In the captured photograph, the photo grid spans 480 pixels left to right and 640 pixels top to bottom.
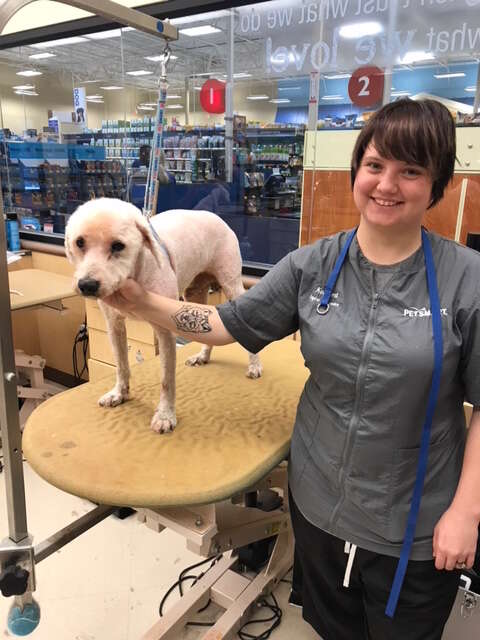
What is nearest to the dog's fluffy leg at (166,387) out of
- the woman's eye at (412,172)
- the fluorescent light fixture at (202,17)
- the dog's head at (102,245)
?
the dog's head at (102,245)

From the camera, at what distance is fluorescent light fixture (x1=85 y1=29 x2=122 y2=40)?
3.09 m

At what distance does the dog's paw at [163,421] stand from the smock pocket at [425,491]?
0.58m

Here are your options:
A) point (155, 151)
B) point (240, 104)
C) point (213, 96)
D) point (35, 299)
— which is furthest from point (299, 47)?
point (35, 299)

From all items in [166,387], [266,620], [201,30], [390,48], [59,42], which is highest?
[59,42]

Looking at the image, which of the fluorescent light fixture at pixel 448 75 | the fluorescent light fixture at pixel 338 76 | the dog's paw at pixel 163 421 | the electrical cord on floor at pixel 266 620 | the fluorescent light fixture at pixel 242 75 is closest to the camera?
the dog's paw at pixel 163 421

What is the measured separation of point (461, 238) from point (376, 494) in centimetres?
108

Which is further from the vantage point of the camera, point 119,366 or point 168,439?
point 119,366

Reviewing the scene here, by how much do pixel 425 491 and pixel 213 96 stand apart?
2.55 metres

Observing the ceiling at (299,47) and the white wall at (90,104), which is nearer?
the ceiling at (299,47)

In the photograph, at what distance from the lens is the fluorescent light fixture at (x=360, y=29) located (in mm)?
2248

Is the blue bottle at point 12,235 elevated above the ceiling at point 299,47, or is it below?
below

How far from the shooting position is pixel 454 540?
0.88 metres

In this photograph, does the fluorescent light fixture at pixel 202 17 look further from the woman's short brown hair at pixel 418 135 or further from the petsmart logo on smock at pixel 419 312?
the petsmart logo on smock at pixel 419 312

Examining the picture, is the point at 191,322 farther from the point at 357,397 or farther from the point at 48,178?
the point at 48,178
